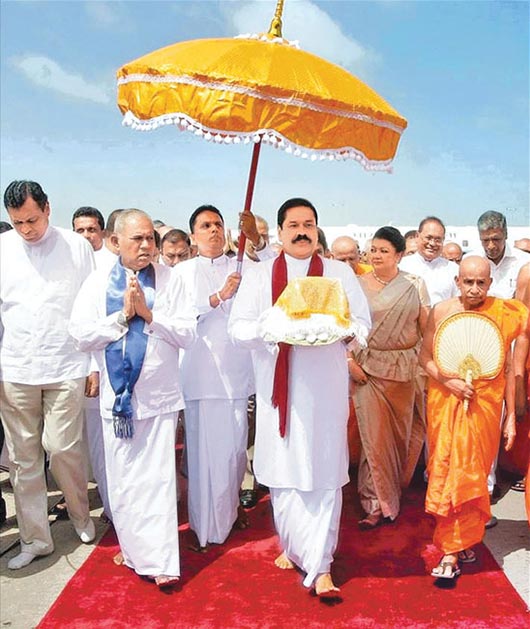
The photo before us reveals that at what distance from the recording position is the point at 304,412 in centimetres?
381

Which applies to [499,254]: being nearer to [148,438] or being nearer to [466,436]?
[466,436]

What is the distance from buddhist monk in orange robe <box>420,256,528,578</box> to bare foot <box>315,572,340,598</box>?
25.1 inches

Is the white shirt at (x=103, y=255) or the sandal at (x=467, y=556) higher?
the white shirt at (x=103, y=255)

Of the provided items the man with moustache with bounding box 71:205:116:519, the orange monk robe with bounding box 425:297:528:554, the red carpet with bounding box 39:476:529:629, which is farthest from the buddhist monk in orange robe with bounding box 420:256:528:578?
the man with moustache with bounding box 71:205:116:519

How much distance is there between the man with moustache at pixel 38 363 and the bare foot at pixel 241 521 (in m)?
1.23

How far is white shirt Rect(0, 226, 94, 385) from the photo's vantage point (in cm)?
421

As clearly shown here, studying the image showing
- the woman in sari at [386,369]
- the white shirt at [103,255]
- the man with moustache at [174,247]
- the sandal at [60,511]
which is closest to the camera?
the woman in sari at [386,369]

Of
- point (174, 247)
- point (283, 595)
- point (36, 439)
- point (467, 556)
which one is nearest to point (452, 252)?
point (174, 247)

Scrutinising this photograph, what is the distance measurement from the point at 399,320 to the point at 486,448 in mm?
1168

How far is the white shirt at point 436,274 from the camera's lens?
6516 mm

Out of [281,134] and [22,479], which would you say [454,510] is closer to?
[281,134]

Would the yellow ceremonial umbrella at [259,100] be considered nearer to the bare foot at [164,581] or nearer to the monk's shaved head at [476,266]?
the monk's shaved head at [476,266]

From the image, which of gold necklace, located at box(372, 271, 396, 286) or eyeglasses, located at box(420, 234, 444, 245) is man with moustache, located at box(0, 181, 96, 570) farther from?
eyeglasses, located at box(420, 234, 444, 245)

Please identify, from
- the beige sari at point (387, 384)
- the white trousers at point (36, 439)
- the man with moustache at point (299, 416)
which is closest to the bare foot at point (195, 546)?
the man with moustache at point (299, 416)
